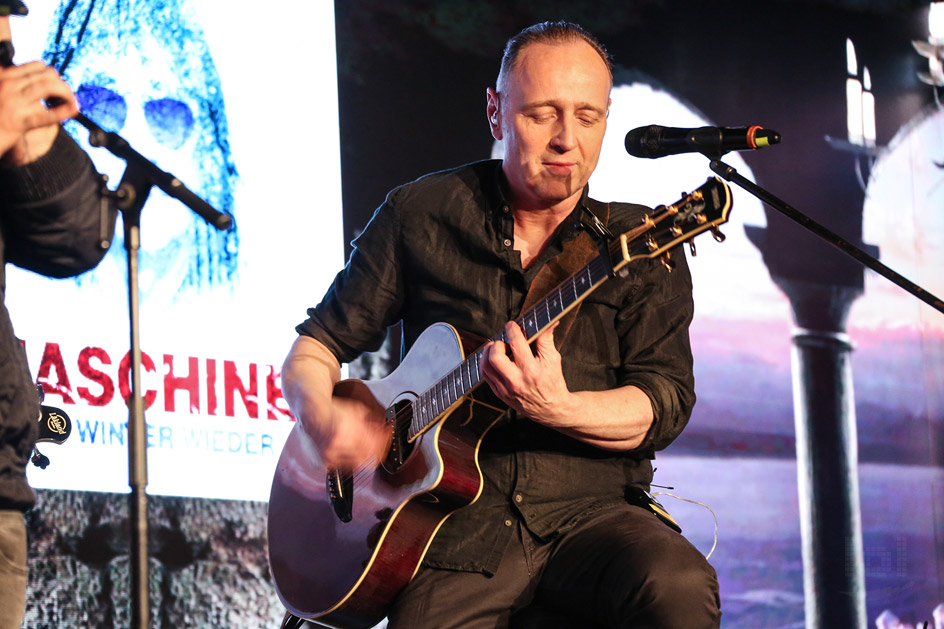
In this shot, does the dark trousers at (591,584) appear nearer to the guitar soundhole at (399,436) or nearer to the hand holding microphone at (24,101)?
the guitar soundhole at (399,436)

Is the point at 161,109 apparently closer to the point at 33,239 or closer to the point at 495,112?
the point at 495,112

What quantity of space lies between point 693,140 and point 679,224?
53 centimetres


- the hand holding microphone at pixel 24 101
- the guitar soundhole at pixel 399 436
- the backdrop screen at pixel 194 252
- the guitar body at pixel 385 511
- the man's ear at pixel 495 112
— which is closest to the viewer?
the hand holding microphone at pixel 24 101

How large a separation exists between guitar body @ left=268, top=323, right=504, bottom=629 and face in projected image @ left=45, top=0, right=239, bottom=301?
47.2 inches

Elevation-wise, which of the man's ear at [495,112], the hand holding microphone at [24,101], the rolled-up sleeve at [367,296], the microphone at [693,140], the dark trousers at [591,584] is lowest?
the dark trousers at [591,584]

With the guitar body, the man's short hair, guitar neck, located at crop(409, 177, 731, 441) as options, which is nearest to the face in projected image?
the guitar body

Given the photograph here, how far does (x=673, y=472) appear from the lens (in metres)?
4.69

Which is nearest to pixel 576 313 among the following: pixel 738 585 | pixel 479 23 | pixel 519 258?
pixel 519 258

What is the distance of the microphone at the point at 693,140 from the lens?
2.59 meters

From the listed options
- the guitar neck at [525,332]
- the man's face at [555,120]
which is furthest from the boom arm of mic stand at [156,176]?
the man's face at [555,120]

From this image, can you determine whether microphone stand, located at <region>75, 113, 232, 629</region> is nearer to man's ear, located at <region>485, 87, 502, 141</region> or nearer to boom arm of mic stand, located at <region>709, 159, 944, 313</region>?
man's ear, located at <region>485, 87, 502, 141</region>

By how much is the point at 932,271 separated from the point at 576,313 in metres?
3.83

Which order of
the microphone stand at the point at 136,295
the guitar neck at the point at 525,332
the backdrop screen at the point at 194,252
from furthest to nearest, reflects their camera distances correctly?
the backdrop screen at the point at 194,252 → the guitar neck at the point at 525,332 → the microphone stand at the point at 136,295

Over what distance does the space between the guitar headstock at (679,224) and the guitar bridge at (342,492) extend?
878mm
